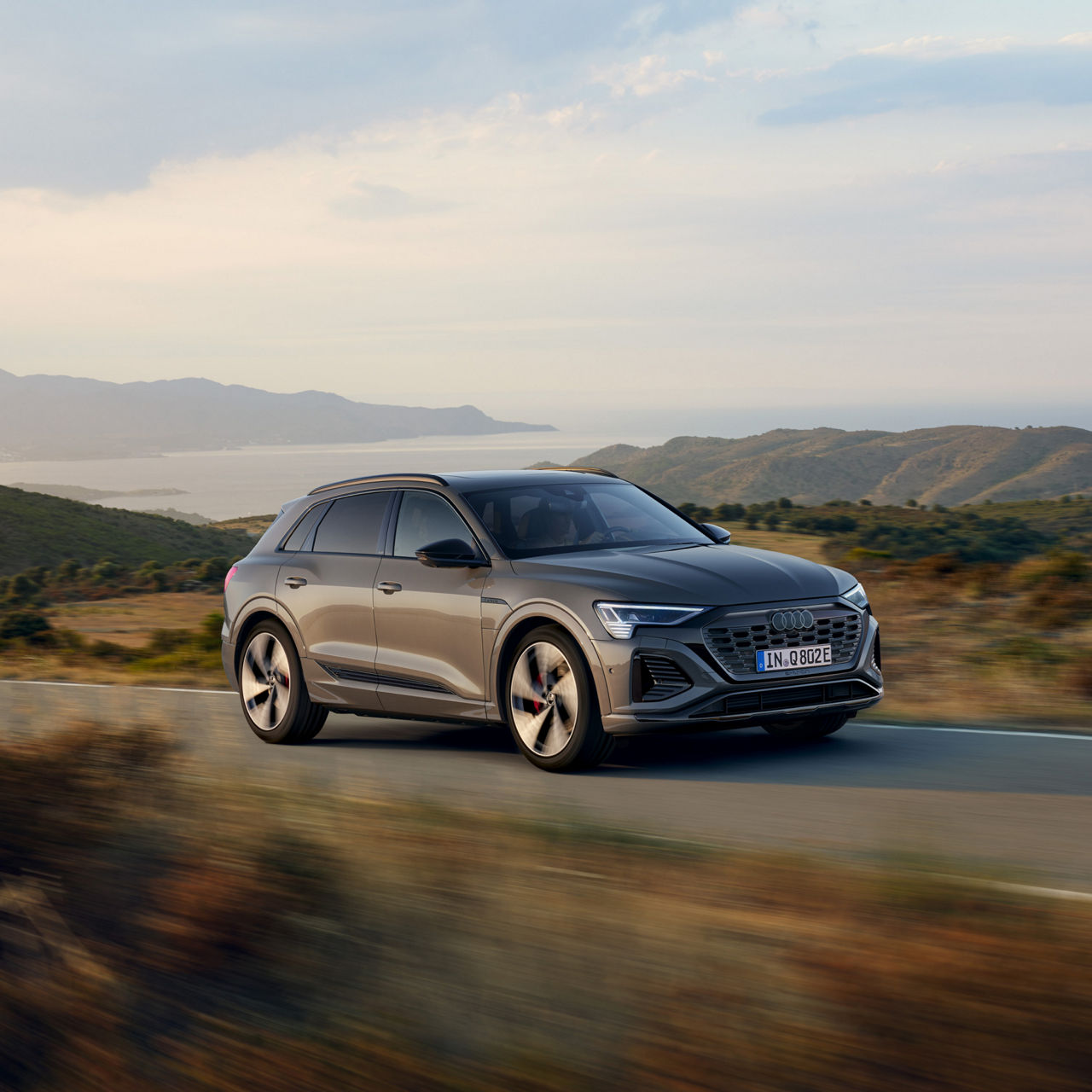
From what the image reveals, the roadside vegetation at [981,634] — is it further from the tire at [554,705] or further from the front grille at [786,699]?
the tire at [554,705]

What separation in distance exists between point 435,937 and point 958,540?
116 feet

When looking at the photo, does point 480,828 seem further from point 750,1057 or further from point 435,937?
point 750,1057

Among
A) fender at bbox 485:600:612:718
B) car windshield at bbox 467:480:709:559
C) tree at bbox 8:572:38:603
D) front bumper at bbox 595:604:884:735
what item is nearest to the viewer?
front bumper at bbox 595:604:884:735

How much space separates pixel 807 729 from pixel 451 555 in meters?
2.60

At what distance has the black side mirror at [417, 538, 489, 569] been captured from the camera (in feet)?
28.6

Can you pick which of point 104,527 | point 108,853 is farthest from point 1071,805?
point 104,527

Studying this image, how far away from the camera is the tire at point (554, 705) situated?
8.04 meters

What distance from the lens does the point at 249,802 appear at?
6.54m

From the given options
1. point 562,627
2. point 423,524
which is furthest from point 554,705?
point 423,524

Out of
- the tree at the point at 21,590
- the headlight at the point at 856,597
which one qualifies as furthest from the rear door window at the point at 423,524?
the tree at the point at 21,590

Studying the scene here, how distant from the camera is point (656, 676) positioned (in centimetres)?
784

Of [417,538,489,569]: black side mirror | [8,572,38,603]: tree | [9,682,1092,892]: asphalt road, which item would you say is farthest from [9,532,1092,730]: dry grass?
[8,572,38,603]: tree

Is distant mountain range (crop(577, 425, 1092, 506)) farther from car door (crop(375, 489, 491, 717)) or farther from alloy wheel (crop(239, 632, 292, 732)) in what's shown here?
car door (crop(375, 489, 491, 717))

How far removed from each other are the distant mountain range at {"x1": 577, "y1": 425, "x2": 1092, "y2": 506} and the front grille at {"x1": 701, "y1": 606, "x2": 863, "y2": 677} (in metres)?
126
